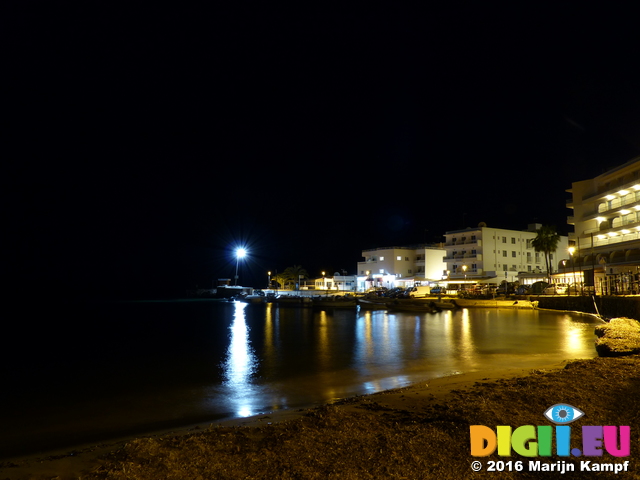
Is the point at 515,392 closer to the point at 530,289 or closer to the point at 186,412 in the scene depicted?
the point at 186,412

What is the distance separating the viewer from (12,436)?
405 inches

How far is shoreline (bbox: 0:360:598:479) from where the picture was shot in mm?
6953

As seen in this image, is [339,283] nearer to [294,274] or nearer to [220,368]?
[294,274]

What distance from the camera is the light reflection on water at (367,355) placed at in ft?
46.2

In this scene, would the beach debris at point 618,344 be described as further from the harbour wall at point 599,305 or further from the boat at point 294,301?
the boat at point 294,301

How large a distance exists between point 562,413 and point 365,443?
3.60m

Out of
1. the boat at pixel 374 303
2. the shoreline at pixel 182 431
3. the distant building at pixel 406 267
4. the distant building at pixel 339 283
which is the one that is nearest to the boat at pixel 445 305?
the boat at pixel 374 303

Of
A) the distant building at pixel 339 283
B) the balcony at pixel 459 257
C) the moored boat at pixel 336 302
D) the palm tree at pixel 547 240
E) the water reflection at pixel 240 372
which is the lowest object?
the water reflection at pixel 240 372

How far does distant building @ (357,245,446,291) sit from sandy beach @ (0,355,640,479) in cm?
7113

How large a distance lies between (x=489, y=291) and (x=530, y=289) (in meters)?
7.11

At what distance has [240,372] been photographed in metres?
18.3

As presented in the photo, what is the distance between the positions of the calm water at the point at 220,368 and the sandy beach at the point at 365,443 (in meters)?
2.55

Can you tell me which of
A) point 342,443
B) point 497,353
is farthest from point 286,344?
point 342,443

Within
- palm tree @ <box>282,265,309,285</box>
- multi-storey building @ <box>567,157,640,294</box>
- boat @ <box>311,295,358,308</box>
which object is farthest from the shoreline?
palm tree @ <box>282,265,309,285</box>
